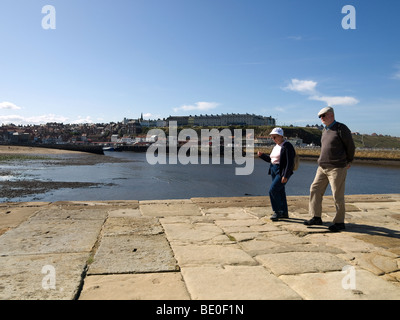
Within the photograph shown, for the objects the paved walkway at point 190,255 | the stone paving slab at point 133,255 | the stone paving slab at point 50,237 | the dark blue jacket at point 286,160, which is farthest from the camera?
the dark blue jacket at point 286,160

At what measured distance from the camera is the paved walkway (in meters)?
2.42

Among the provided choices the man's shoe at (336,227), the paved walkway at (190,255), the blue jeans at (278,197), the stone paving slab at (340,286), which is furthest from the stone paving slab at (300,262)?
the blue jeans at (278,197)

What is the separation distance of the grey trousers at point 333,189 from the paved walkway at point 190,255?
0.27 meters

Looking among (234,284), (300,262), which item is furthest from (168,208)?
(234,284)

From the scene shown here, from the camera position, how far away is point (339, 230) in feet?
14.6

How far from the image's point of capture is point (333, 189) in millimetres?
4488

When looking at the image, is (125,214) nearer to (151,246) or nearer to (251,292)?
(151,246)

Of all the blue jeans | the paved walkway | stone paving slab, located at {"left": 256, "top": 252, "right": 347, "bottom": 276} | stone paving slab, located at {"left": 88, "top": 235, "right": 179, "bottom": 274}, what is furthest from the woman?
stone paving slab, located at {"left": 88, "top": 235, "right": 179, "bottom": 274}

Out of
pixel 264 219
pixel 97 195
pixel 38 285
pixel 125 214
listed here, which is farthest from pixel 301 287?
pixel 97 195

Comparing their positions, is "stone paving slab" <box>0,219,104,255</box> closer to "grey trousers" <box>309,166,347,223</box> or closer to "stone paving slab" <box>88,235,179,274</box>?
"stone paving slab" <box>88,235,179,274</box>

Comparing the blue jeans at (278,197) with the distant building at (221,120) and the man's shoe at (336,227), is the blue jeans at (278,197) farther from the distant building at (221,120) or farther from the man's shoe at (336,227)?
the distant building at (221,120)

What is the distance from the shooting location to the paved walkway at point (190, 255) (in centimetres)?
242

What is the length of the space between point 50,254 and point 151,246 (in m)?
1.00

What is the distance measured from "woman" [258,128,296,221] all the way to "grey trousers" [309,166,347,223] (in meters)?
0.48
